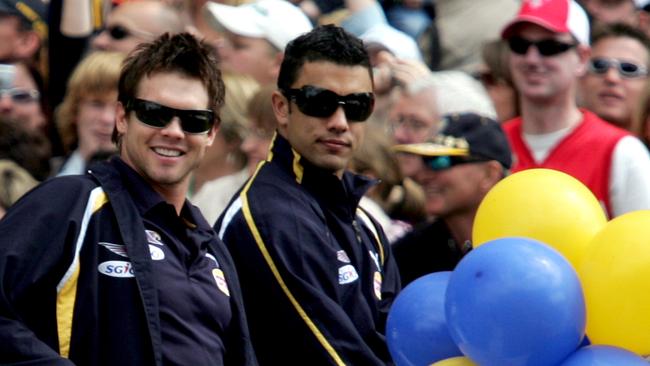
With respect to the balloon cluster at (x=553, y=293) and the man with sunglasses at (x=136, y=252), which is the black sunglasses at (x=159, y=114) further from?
the balloon cluster at (x=553, y=293)

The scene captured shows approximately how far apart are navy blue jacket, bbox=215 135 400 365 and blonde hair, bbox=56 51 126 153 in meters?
2.03

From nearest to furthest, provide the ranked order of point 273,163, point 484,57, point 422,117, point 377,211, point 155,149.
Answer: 1. point 155,149
2. point 273,163
3. point 377,211
4. point 422,117
5. point 484,57

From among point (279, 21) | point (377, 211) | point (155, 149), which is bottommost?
point (377, 211)

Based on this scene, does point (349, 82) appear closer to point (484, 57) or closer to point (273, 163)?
point (273, 163)

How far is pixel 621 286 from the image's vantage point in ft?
15.3

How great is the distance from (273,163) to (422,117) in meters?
2.43

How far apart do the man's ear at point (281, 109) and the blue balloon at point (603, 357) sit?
5.58 ft

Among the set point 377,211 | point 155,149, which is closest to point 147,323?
point 155,149

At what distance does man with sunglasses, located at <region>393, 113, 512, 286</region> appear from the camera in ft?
22.5

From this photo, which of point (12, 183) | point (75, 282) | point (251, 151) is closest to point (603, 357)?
point (75, 282)

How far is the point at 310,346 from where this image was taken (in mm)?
5527

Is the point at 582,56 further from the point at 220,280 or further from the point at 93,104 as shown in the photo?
the point at 220,280

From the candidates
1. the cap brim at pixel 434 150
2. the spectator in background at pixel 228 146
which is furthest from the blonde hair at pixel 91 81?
the cap brim at pixel 434 150

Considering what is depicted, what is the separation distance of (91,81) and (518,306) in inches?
145
